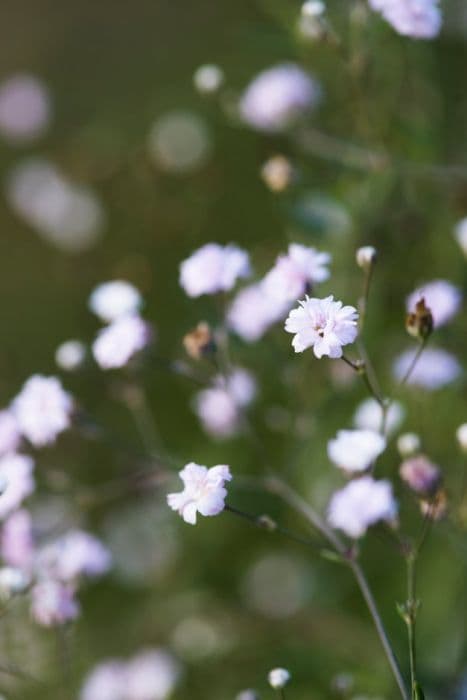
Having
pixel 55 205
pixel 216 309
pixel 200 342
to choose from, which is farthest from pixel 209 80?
pixel 55 205

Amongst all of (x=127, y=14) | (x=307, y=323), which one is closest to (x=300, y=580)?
(x=307, y=323)

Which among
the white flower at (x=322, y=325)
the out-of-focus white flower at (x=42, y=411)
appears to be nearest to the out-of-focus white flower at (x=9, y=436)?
the out-of-focus white flower at (x=42, y=411)

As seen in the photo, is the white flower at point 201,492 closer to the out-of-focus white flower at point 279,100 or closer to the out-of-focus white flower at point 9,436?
the out-of-focus white flower at point 9,436

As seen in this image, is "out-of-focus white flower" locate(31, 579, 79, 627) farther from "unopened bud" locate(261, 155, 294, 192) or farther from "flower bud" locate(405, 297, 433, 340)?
"unopened bud" locate(261, 155, 294, 192)

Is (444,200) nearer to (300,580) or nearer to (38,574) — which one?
(300,580)

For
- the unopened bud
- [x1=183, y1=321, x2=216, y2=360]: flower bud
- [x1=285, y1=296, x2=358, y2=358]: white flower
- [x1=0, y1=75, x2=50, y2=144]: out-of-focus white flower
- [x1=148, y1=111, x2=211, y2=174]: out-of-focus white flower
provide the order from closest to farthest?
[x1=285, y1=296, x2=358, y2=358]: white flower < [x1=183, y1=321, x2=216, y2=360]: flower bud < the unopened bud < [x1=148, y1=111, x2=211, y2=174]: out-of-focus white flower < [x1=0, y1=75, x2=50, y2=144]: out-of-focus white flower

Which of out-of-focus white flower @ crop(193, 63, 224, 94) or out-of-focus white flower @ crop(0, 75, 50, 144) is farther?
out-of-focus white flower @ crop(0, 75, 50, 144)

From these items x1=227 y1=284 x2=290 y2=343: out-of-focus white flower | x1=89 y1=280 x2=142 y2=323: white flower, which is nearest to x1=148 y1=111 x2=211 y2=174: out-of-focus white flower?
x1=227 y1=284 x2=290 y2=343: out-of-focus white flower

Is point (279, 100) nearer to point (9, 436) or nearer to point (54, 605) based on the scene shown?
point (9, 436)
